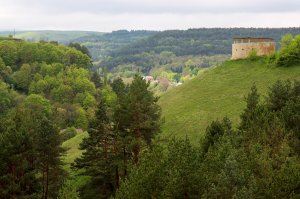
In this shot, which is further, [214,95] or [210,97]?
[214,95]

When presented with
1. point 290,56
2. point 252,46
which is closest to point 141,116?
point 290,56

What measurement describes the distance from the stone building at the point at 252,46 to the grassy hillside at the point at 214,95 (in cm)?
216

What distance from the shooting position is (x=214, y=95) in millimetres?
75000

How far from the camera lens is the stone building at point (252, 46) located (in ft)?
280

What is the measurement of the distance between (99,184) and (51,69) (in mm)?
111324

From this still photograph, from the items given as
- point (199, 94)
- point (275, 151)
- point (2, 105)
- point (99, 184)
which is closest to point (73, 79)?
point (2, 105)

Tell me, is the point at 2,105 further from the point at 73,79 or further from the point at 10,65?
the point at 10,65

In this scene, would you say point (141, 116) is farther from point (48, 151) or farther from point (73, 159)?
point (73, 159)

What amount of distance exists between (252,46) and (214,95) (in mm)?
17001

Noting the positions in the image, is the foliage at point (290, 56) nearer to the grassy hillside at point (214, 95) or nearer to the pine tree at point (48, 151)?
the grassy hillside at point (214, 95)

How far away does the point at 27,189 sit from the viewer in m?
39.0

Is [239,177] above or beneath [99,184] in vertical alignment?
above

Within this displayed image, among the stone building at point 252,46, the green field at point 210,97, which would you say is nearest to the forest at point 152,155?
the green field at point 210,97

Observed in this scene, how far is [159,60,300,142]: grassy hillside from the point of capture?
63291mm
